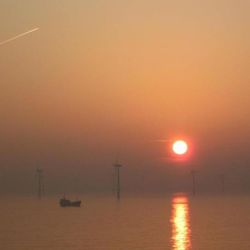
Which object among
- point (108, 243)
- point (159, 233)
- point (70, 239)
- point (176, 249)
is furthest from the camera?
point (159, 233)

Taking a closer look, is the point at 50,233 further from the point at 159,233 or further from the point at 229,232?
the point at 229,232

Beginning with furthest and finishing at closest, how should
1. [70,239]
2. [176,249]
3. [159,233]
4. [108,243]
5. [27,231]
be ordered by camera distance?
[27,231] < [159,233] < [70,239] < [108,243] < [176,249]

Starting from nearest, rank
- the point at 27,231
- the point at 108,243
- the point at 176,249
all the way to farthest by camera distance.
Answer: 1. the point at 176,249
2. the point at 108,243
3. the point at 27,231

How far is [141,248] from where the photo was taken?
322ft

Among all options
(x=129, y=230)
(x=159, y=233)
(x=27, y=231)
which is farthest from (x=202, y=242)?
(x=27, y=231)

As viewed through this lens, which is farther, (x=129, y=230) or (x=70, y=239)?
(x=129, y=230)

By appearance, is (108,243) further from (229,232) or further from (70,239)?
(229,232)

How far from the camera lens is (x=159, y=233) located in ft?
421

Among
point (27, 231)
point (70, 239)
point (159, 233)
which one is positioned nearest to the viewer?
point (70, 239)

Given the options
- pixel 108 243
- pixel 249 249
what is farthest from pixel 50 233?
pixel 249 249

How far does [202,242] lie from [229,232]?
26.2m

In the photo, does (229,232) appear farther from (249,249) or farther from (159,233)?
(249,249)

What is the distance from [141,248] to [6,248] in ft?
81.4

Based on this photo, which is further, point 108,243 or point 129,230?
point 129,230
